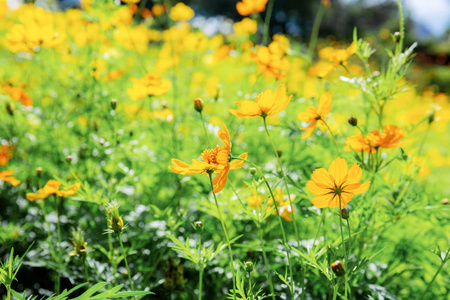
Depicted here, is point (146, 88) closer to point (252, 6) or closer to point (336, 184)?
point (252, 6)

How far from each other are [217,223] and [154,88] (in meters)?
0.58

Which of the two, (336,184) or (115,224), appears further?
(115,224)

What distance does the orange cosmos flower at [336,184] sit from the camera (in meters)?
0.67

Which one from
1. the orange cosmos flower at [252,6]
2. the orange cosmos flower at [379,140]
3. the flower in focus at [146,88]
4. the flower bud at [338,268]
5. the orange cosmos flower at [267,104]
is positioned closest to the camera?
the flower bud at [338,268]

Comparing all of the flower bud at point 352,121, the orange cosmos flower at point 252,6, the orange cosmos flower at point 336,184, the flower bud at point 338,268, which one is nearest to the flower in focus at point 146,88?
the orange cosmos flower at point 252,6

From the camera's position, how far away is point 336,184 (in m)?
0.69

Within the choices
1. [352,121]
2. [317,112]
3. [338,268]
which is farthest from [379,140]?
[338,268]

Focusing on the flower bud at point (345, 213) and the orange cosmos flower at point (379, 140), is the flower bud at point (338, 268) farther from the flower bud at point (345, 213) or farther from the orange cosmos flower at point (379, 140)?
the orange cosmos flower at point (379, 140)

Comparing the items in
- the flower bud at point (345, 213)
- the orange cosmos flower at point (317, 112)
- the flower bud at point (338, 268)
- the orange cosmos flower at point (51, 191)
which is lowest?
the orange cosmos flower at point (51, 191)

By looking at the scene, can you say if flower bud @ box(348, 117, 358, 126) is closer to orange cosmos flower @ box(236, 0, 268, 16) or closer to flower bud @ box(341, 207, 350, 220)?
flower bud @ box(341, 207, 350, 220)

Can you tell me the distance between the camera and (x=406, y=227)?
4.39ft

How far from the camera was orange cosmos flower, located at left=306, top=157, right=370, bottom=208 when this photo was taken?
67cm

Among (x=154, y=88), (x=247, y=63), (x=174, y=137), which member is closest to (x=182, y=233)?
(x=174, y=137)

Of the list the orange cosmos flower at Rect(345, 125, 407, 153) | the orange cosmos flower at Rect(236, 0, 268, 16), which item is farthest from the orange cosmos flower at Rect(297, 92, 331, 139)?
the orange cosmos flower at Rect(236, 0, 268, 16)
